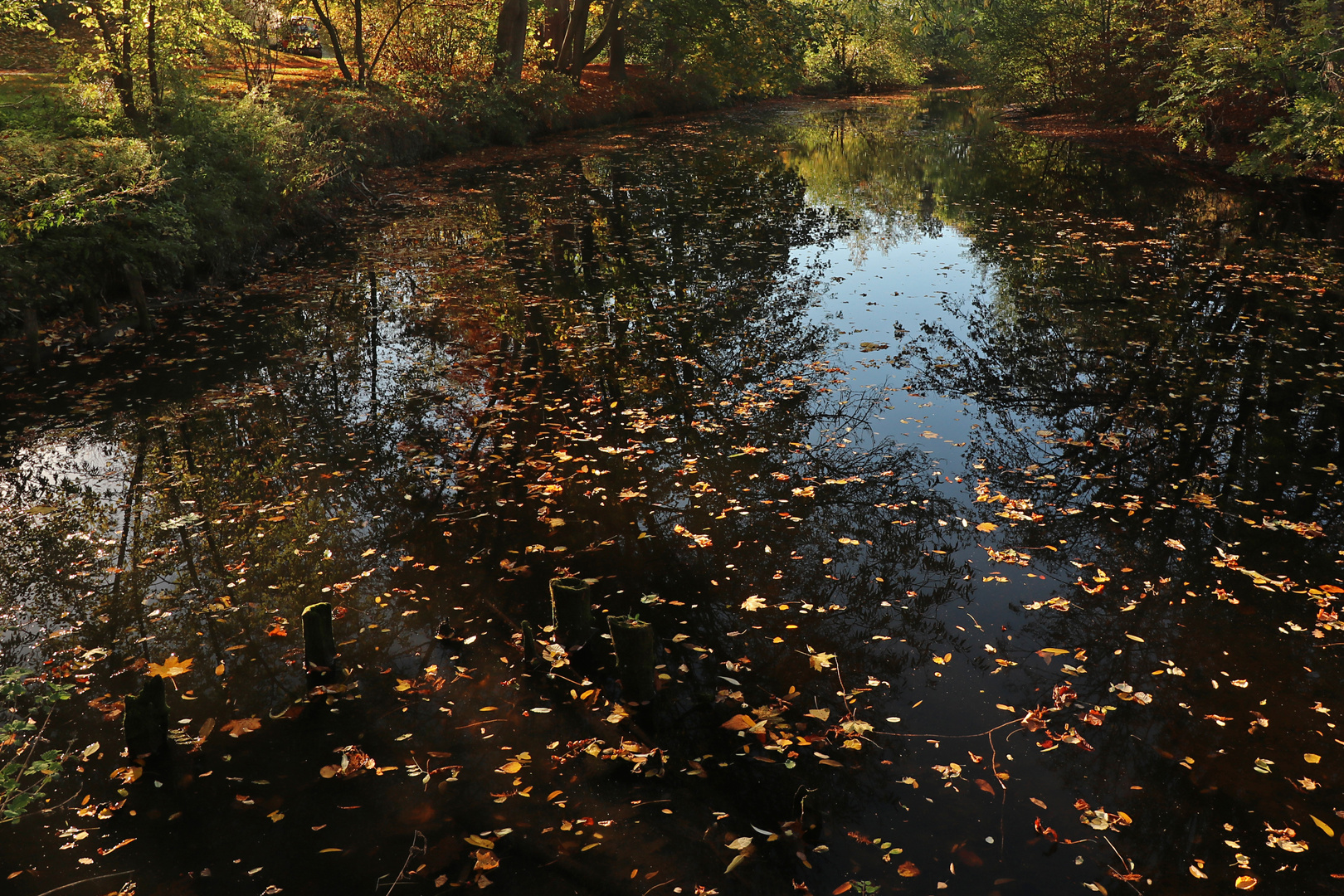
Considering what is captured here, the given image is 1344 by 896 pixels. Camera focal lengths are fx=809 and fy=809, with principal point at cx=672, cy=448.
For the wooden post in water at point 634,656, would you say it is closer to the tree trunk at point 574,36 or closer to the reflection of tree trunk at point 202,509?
the reflection of tree trunk at point 202,509

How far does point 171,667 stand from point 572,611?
2665mm

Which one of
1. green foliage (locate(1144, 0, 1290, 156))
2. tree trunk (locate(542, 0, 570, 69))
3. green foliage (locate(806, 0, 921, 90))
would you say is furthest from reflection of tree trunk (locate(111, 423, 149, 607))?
green foliage (locate(806, 0, 921, 90))

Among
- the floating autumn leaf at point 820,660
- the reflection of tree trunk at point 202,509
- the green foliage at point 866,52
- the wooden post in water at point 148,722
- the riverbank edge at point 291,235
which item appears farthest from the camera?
the green foliage at point 866,52

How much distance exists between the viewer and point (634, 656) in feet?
15.7

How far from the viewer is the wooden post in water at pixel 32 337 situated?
9.61m

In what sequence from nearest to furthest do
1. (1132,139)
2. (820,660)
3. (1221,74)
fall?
(820,660)
(1221,74)
(1132,139)

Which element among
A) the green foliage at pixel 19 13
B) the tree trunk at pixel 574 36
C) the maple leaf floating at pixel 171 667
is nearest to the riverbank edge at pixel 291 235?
the tree trunk at pixel 574 36

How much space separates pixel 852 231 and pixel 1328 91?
11326mm

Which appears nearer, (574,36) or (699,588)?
(699,588)

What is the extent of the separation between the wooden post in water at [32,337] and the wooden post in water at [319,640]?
24.3 ft

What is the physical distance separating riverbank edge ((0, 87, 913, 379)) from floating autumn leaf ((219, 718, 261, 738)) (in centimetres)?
739

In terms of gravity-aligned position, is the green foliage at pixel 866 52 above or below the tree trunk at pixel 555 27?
above

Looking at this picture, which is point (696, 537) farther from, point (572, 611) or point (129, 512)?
point (129, 512)

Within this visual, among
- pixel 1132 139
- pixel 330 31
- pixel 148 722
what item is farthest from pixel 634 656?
pixel 1132 139
